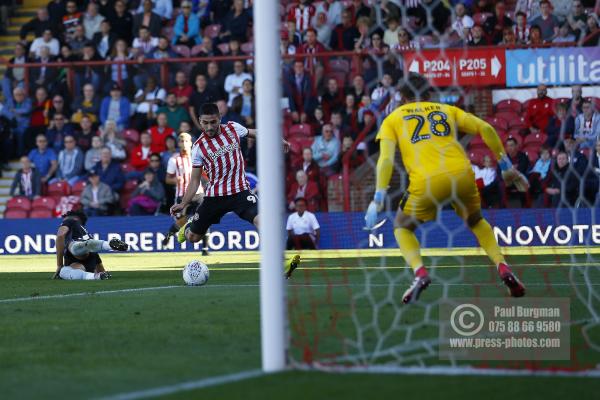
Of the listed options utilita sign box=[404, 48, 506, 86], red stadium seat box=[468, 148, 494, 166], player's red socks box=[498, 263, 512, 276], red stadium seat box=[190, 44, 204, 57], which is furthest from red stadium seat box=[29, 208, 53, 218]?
player's red socks box=[498, 263, 512, 276]

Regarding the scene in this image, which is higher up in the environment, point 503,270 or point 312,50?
point 312,50

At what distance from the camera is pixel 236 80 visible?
22672 millimetres

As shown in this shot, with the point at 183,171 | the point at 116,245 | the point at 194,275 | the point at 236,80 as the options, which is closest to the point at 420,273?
the point at 194,275

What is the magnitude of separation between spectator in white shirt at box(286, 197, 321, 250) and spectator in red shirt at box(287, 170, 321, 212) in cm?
11

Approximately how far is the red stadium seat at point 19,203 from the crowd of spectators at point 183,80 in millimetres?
253

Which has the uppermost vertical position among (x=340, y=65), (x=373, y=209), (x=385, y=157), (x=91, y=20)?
(x=91, y=20)

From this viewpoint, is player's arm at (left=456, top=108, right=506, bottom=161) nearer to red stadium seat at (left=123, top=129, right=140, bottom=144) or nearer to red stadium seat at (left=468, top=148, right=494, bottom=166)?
red stadium seat at (left=468, top=148, right=494, bottom=166)

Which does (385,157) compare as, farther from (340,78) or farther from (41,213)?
(41,213)

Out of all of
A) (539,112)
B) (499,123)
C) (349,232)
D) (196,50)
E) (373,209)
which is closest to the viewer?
(373,209)

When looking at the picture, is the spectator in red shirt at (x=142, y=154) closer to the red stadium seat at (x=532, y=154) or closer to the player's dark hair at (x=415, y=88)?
the red stadium seat at (x=532, y=154)

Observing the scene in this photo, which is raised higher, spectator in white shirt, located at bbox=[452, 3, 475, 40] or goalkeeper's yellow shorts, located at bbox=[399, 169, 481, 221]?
spectator in white shirt, located at bbox=[452, 3, 475, 40]

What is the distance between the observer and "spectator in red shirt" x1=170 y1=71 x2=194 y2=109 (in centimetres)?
2334

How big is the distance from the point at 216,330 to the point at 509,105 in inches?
446

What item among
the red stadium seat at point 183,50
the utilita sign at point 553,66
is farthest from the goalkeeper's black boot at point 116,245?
the red stadium seat at point 183,50
